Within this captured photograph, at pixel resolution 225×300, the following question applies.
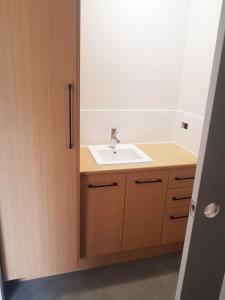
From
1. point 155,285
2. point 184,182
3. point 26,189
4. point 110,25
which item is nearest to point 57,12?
point 110,25

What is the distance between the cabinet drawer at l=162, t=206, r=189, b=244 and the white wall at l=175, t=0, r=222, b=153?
0.54m

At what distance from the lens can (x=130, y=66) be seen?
7.00ft

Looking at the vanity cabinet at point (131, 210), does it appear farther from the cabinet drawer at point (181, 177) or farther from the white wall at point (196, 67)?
the white wall at point (196, 67)

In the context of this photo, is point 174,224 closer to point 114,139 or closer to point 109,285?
point 109,285

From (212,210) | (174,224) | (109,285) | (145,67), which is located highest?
(145,67)

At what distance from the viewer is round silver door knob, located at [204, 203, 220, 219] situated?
0.87 meters

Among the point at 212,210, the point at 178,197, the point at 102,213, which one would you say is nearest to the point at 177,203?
the point at 178,197

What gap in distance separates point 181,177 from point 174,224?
43 cm

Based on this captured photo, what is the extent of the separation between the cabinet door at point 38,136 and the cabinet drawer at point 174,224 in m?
0.78

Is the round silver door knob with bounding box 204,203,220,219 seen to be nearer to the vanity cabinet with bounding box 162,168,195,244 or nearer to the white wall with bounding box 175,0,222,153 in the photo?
the vanity cabinet with bounding box 162,168,195,244

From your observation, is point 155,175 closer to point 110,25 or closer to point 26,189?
point 26,189

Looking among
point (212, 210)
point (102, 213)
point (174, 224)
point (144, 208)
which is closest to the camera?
point (212, 210)

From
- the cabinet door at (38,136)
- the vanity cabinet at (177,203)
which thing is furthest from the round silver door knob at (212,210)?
the vanity cabinet at (177,203)

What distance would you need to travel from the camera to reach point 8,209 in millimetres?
1518
